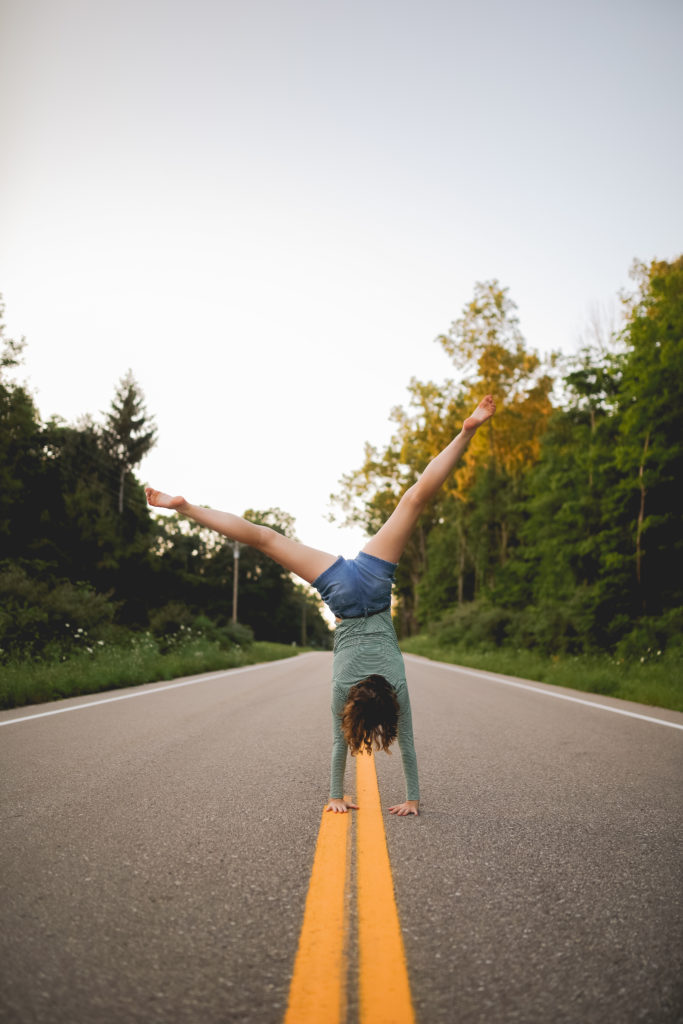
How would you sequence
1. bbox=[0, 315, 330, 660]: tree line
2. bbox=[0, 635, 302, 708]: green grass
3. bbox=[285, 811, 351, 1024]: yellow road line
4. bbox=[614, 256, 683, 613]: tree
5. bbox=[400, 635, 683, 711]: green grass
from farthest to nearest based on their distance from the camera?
bbox=[614, 256, 683, 613]: tree
bbox=[0, 315, 330, 660]: tree line
bbox=[400, 635, 683, 711]: green grass
bbox=[0, 635, 302, 708]: green grass
bbox=[285, 811, 351, 1024]: yellow road line

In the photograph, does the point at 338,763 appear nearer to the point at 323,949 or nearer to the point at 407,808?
the point at 407,808

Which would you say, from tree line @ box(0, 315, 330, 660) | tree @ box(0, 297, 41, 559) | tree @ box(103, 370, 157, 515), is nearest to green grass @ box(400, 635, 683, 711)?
tree line @ box(0, 315, 330, 660)

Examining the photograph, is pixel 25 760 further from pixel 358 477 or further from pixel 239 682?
pixel 358 477

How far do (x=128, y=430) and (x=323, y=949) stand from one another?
165 feet

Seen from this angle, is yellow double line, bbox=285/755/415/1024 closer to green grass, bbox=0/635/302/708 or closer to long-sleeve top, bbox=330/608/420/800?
long-sleeve top, bbox=330/608/420/800

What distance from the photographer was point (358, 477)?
130 feet

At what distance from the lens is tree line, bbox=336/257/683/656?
1655 centimetres

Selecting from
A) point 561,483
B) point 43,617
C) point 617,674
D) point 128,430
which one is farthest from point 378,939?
point 128,430

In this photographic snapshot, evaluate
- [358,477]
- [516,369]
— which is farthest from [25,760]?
[358,477]

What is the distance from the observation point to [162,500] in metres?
4.76

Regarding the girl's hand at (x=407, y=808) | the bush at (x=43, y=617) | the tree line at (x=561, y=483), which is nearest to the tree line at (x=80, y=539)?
the bush at (x=43, y=617)

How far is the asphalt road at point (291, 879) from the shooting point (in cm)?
191

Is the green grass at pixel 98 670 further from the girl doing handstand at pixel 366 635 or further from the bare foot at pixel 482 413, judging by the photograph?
the bare foot at pixel 482 413

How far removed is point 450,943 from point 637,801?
2475mm
